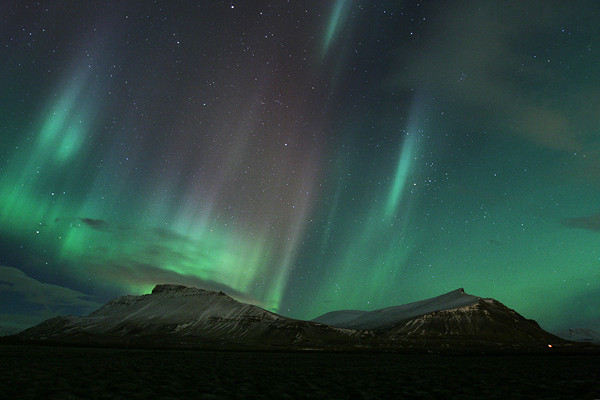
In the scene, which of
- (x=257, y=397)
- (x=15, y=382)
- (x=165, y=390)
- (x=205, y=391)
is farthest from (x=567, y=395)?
→ (x=15, y=382)

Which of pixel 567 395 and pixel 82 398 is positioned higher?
pixel 567 395

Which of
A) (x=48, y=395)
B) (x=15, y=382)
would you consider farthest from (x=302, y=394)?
(x=15, y=382)

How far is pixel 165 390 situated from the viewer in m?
28.8

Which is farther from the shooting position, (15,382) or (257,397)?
(15,382)

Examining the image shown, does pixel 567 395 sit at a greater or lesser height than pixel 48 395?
greater

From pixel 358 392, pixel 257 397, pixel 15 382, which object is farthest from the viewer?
pixel 15 382

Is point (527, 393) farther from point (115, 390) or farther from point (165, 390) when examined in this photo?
point (115, 390)

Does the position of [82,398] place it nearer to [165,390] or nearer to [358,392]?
[165,390]

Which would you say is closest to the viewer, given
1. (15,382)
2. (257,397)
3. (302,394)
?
(257,397)

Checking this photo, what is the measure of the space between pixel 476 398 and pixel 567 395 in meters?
7.16

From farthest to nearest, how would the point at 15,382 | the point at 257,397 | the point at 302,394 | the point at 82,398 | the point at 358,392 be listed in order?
the point at 15,382 → the point at 358,392 → the point at 302,394 → the point at 257,397 → the point at 82,398

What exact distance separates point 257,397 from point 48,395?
12.6m

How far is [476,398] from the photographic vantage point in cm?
2636

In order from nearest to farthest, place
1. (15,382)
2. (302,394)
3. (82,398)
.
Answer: (82,398) < (302,394) < (15,382)
